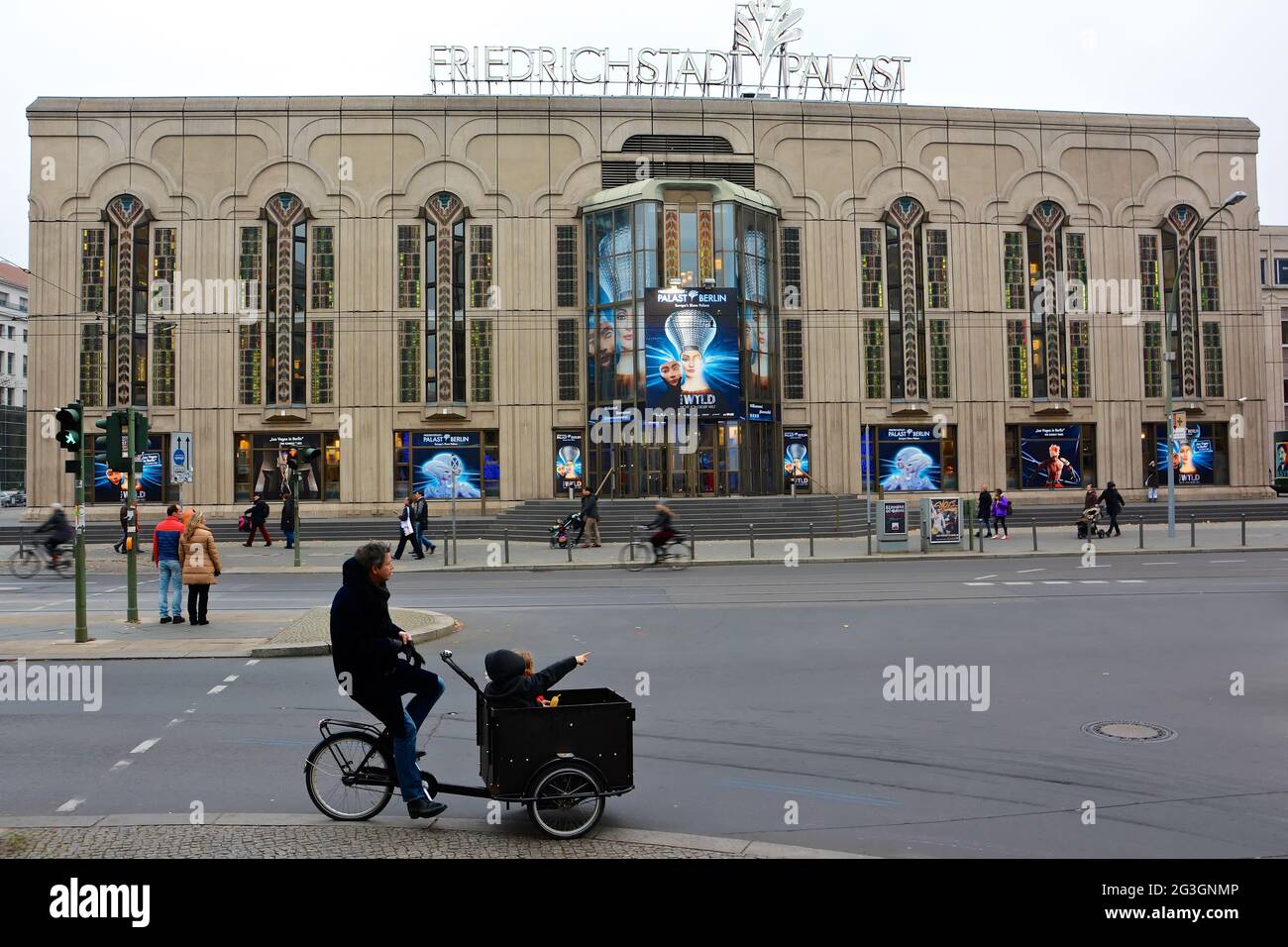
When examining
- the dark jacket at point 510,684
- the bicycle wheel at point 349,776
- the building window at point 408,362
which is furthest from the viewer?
the building window at point 408,362

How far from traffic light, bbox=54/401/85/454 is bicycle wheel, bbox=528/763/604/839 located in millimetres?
10369

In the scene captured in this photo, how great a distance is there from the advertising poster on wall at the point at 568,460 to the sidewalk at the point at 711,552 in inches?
225

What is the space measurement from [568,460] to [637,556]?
1446cm

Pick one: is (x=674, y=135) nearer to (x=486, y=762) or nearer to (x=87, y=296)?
(x=87, y=296)

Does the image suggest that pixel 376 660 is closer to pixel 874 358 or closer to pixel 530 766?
pixel 530 766

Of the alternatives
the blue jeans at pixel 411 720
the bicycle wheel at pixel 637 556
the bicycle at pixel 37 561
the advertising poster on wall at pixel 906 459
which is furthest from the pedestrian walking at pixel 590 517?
the blue jeans at pixel 411 720

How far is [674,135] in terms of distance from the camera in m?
40.3

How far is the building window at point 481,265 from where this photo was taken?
39.0 m

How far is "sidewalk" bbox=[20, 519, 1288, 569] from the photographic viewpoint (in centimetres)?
2516

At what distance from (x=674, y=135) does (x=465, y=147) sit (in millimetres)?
8701

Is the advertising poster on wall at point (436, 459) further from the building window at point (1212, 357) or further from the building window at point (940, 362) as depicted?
the building window at point (1212, 357)

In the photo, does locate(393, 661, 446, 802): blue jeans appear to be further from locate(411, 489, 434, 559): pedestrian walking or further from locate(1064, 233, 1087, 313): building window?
locate(1064, 233, 1087, 313): building window
